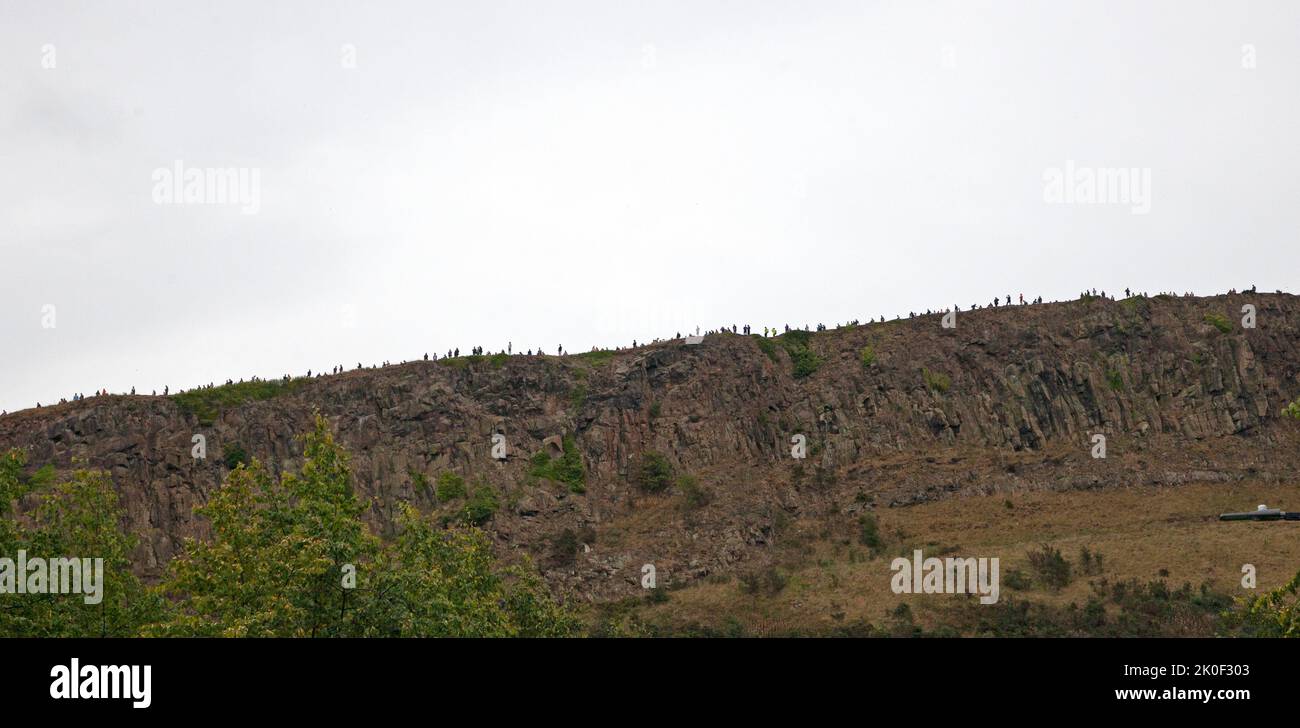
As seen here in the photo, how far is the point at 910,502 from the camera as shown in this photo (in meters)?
84.7

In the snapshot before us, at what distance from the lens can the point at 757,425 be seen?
93875 millimetres

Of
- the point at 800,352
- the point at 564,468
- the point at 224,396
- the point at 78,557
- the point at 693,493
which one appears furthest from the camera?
the point at 800,352

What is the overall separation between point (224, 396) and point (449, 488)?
21.4m

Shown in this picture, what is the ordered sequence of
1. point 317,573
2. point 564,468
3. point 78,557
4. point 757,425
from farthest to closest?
point 757,425 → point 564,468 → point 78,557 → point 317,573

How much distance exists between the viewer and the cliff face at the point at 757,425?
83438mm

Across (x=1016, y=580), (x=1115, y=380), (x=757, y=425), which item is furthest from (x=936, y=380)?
(x=1016, y=580)

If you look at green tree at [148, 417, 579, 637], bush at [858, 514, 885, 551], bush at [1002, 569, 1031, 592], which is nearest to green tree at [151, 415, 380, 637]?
green tree at [148, 417, 579, 637]

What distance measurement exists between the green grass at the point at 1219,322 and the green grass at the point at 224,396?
240ft

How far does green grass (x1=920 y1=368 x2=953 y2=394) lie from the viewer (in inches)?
3720

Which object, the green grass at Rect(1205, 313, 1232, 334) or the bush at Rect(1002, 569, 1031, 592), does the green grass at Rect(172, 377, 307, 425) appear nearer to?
the bush at Rect(1002, 569, 1031, 592)

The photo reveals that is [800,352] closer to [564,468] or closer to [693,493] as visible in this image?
[693,493]

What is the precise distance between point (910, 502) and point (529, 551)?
26874mm

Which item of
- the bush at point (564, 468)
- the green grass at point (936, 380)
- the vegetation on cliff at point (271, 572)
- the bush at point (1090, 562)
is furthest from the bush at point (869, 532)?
the vegetation on cliff at point (271, 572)
